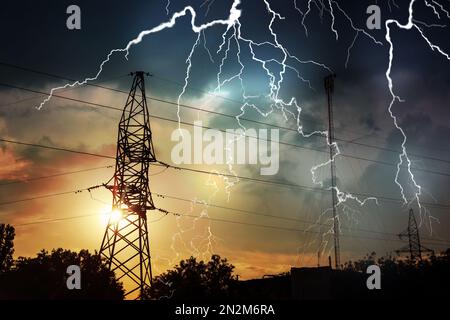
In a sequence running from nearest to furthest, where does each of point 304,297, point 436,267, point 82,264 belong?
point 304,297 → point 436,267 → point 82,264

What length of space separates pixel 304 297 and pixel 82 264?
161 feet

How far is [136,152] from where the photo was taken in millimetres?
27609

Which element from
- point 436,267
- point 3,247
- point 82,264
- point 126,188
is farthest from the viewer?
point 82,264

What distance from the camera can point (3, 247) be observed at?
65938 millimetres

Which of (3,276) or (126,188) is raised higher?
(126,188)
